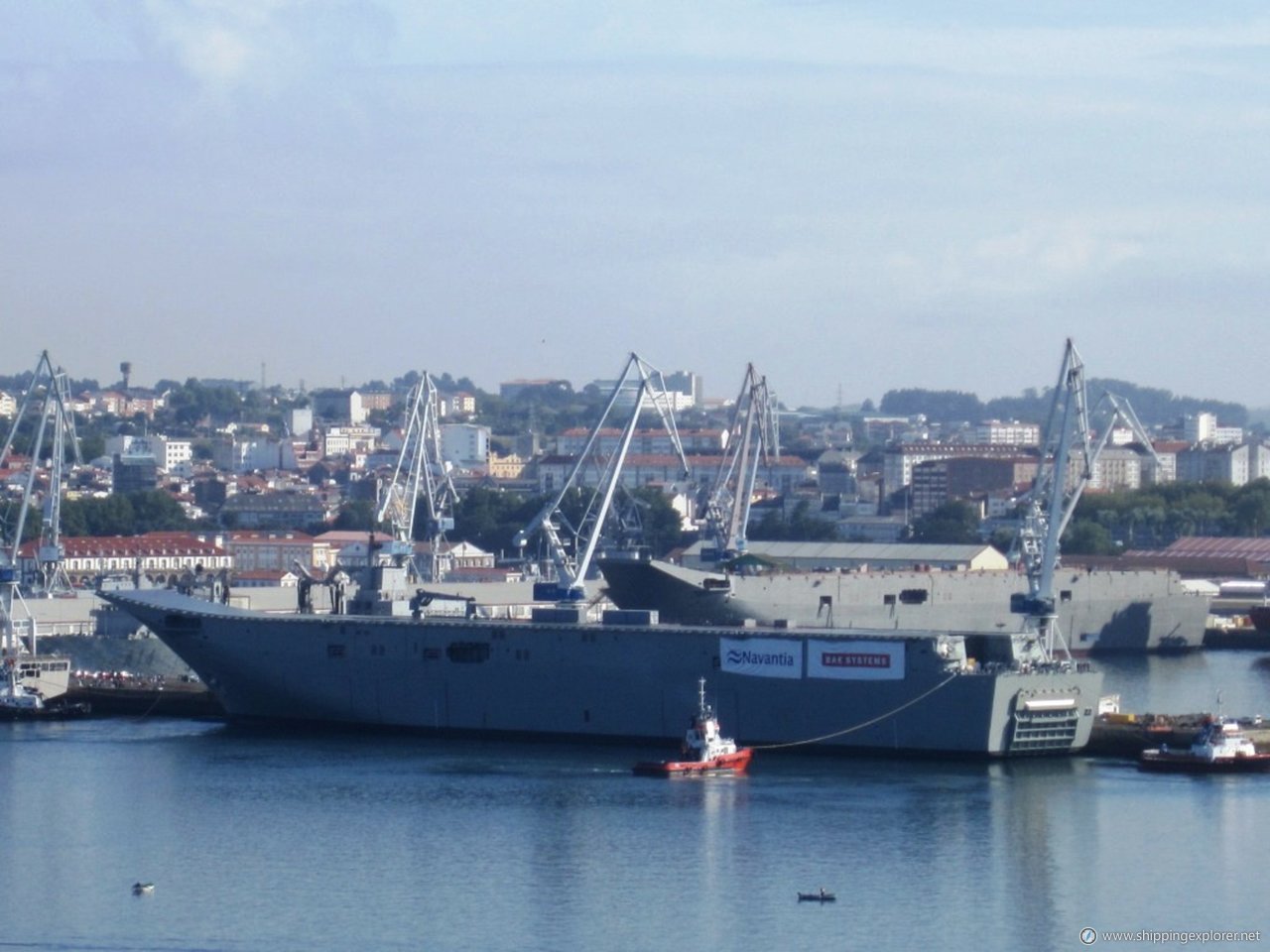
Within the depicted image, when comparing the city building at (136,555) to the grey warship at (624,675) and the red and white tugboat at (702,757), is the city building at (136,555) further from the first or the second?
the red and white tugboat at (702,757)

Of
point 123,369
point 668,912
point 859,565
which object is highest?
point 123,369

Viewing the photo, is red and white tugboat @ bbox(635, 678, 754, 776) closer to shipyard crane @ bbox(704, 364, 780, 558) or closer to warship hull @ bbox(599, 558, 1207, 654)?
warship hull @ bbox(599, 558, 1207, 654)

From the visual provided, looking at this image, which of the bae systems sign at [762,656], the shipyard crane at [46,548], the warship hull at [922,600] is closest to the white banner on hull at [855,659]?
the bae systems sign at [762,656]

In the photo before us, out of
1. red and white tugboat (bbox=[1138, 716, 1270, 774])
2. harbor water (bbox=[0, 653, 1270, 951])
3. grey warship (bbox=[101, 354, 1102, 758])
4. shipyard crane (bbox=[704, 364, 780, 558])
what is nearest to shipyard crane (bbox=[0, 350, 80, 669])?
grey warship (bbox=[101, 354, 1102, 758])

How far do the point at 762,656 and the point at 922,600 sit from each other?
66.1 ft

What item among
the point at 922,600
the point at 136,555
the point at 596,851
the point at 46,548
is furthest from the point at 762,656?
the point at 136,555

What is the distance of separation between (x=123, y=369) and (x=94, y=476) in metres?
76.1

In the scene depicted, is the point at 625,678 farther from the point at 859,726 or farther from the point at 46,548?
the point at 46,548

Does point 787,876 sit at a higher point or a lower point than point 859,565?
lower

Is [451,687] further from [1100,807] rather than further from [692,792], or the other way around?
[1100,807]

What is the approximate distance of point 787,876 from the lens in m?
26.4

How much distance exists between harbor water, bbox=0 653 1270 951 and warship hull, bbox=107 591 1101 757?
23.4 inches

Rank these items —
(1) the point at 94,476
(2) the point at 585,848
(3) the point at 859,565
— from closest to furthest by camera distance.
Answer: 1. (2) the point at 585,848
2. (3) the point at 859,565
3. (1) the point at 94,476

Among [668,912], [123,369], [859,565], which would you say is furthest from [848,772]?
[123,369]
